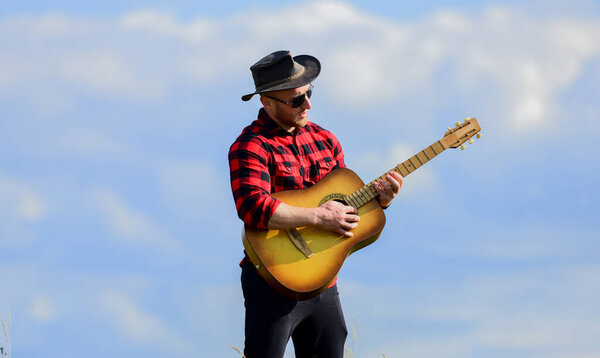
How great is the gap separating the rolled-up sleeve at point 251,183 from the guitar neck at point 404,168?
2.04 ft

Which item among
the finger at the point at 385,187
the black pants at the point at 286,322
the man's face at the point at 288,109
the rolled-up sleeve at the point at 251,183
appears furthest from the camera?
the finger at the point at 385,187

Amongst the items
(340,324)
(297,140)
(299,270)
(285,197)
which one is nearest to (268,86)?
(297,140)

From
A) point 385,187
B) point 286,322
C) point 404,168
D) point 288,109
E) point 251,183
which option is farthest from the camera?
point 404,168

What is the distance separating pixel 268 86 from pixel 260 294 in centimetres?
133

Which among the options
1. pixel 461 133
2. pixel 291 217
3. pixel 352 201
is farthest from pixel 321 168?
pixel 461 133

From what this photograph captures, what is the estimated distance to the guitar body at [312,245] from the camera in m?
4.86

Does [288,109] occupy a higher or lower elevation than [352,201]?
higher

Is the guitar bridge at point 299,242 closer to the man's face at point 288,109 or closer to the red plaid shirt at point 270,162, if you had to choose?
the red plaid shirt at point 270,162

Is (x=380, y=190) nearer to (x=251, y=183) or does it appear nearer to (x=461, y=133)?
(x=461, y=133)

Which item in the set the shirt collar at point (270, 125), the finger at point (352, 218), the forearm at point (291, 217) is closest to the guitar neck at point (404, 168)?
the finger at point (352, 218)

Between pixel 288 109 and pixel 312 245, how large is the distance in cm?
89

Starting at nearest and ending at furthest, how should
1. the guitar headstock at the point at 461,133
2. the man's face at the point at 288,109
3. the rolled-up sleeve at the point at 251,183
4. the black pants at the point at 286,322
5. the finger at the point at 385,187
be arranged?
the rolled-up sleeve at the point at 251,183 < the black pants at the point at 286,322 < the man's face at the point at 288,109 < the finger at the point at 385,187 < the guitar headstock at the point at 461,133

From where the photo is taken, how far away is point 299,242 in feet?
16.4

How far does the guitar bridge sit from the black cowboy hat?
3.01ft
